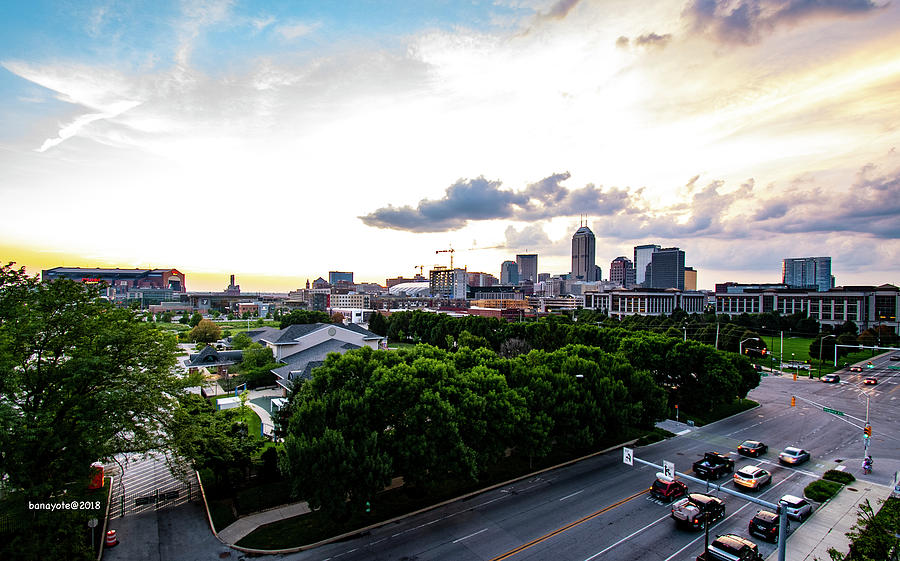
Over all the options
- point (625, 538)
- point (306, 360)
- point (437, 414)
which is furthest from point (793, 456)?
point (306, 360)

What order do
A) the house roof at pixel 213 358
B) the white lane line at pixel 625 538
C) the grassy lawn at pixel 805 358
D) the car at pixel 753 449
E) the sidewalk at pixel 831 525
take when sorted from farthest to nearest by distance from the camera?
the grassy lawn at pixel 805 358, the house roof at pixel 213 358, the car at pixel 753 449, the sidewalk at pixel 831 525, the white lane line at pixel 625 538

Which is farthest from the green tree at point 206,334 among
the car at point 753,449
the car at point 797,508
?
the car at point 797,508

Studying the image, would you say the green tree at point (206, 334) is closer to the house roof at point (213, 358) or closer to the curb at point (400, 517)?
the house roof at point (213, 358)

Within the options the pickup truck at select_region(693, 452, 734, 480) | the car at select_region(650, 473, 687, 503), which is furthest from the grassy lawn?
the car at select_region(650, 473, 687, 503)

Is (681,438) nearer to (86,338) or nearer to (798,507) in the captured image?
(798,507)

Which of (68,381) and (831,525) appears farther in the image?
(831,525)

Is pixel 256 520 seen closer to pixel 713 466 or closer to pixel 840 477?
pixel 713 466
